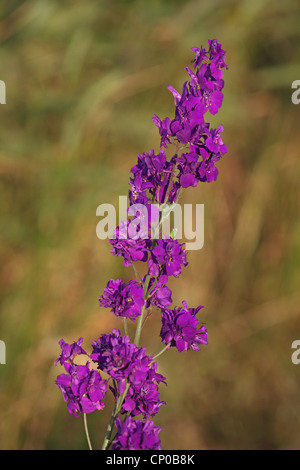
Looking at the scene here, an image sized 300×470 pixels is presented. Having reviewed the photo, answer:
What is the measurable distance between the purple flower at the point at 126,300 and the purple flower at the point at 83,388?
6 cm

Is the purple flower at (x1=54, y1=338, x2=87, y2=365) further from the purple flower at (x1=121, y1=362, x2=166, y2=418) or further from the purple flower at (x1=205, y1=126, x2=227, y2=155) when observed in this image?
the purple flower at (x1=205, y1=126, x2=227, y2=155)

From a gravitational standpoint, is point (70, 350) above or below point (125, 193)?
below

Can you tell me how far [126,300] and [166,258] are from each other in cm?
6

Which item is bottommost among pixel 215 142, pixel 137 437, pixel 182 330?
pixel 137 437

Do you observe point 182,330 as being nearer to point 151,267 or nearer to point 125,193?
point 151,267

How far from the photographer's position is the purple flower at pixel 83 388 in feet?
2.03

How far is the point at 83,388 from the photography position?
0.62 m

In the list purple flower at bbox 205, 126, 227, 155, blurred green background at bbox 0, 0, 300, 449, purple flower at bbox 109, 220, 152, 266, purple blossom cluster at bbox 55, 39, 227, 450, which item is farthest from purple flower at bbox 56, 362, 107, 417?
blurred green background at bbox 0, 0, 300, 449

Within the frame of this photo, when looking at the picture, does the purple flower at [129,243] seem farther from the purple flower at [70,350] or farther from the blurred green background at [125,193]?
the blurred green background at [125,193]

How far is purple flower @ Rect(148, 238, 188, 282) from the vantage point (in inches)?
23.8

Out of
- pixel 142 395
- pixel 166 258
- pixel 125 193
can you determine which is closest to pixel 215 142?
pixel 166 258

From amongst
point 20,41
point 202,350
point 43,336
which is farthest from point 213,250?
point 20,41

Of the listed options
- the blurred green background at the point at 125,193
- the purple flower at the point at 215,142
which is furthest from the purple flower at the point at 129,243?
the blurred green background at the point at 125,193

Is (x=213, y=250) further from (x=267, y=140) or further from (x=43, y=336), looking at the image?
(x=43, y=336)
